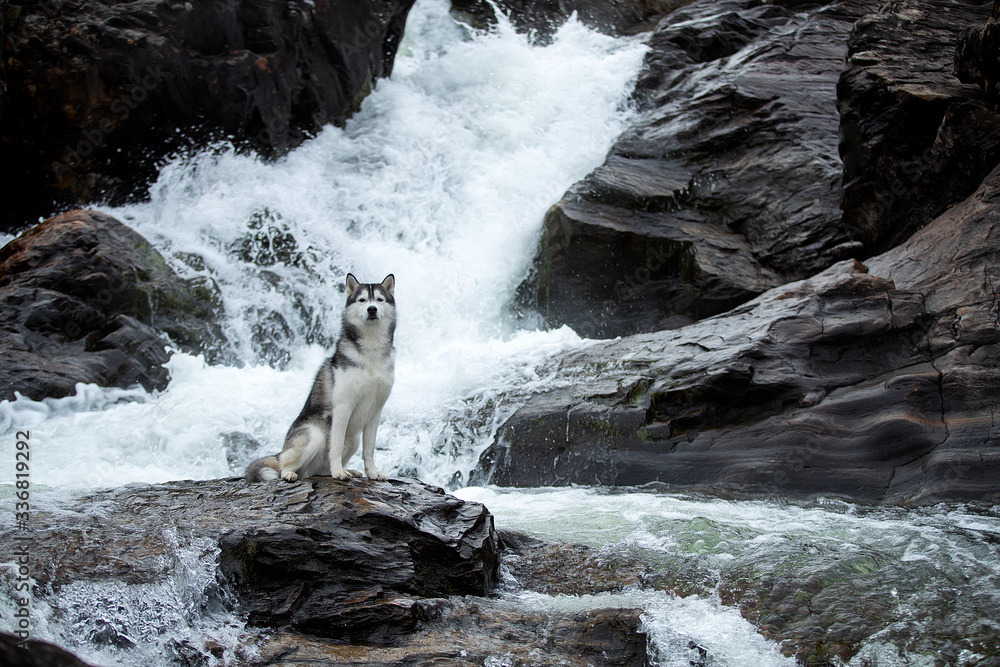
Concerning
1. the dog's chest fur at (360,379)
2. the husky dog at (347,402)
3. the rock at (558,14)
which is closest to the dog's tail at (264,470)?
the husky dog at (347,402)

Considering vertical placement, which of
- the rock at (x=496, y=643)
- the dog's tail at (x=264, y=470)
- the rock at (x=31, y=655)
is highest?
the rock at (x=31, y=655)

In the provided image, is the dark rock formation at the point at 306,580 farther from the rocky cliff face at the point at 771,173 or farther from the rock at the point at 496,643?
the rocky cliff face at the point at 771,173

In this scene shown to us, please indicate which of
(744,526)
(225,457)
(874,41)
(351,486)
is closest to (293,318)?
(225,457)

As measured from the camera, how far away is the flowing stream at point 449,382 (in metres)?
4.06

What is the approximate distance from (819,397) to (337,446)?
457 centimetres

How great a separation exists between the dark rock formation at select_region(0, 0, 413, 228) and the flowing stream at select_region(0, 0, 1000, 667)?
675 millimetres

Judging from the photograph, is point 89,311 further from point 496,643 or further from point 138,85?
point 496,643

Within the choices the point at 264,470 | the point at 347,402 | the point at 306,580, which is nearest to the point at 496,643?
the point at 306,580

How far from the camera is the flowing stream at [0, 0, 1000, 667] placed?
406cm

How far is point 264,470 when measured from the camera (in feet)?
16.8

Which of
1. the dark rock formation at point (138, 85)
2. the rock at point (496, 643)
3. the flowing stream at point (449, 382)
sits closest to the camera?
the rock at point (496, 643)

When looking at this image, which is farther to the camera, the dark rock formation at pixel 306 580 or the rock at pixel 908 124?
the rock at pixel 908 124

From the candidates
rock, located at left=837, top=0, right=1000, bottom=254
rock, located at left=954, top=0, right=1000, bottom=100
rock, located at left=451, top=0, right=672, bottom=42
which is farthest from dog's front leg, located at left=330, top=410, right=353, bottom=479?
rock, located at left=451, top=0, right=672, bottom=42

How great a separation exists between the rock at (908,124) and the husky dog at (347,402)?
24.1 feet
